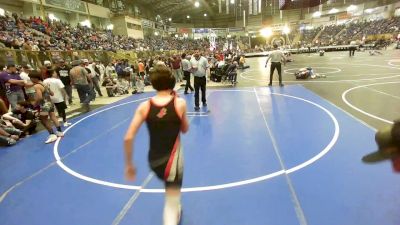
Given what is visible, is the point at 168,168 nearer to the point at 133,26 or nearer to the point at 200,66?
the point at 200,66

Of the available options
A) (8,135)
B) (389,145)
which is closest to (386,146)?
(389,145)

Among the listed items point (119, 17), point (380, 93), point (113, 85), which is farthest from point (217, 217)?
point (119, 17)

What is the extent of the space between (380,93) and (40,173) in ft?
36.0

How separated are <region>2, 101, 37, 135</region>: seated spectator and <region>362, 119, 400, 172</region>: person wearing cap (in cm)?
897

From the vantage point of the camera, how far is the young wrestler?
8.23 ft

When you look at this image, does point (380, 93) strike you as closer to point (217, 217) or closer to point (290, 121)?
point (290, 121)

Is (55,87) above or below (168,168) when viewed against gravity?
above

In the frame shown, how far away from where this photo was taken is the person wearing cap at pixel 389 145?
→ 1.55 m

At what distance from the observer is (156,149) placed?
8.55 ft

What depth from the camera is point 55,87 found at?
26.1 feet

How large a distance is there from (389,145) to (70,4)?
36436 millimetres

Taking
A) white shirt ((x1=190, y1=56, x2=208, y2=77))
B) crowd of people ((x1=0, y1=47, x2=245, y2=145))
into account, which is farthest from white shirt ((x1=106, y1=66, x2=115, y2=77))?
white shirt ((x1=190, y1=56, x2=208, y2=77))

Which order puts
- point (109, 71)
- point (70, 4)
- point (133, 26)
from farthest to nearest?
1. point (133, 26)
2. point (70, 4)
3. point (109, 71)

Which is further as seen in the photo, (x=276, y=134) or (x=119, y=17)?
(x=119, y=17)
